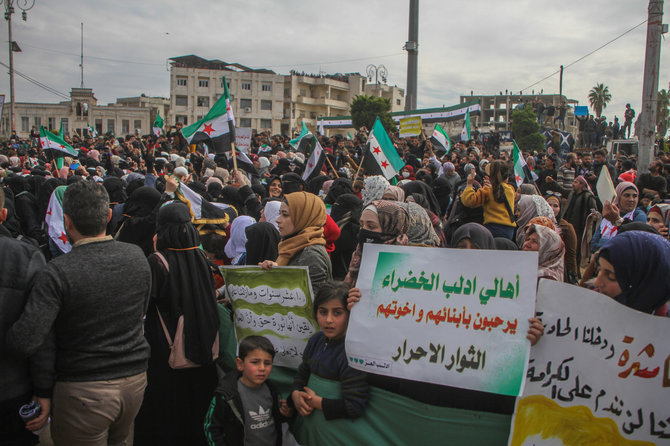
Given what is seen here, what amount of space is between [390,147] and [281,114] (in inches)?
2940

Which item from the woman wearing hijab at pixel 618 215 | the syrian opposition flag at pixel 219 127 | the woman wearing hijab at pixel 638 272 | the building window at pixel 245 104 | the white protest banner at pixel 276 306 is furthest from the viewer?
the building window at pixel 245 104

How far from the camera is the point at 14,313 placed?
241 centimetres

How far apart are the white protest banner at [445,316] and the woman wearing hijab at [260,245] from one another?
142 centimetres

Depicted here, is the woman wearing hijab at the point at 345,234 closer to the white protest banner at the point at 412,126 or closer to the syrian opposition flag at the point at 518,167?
the syrian opposition flag at the point at 518,167

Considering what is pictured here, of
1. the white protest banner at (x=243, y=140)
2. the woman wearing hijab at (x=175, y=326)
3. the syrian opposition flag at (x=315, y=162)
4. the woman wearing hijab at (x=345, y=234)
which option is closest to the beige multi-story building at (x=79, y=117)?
the white protest banner at (x=243, y=140)

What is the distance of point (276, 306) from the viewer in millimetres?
3396

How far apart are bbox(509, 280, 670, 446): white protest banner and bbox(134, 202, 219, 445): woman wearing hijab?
6.84 feet

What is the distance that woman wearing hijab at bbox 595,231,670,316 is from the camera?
218cm

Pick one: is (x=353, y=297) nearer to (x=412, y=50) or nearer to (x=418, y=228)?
(x=418, y=228)

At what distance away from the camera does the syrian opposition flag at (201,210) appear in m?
5.11

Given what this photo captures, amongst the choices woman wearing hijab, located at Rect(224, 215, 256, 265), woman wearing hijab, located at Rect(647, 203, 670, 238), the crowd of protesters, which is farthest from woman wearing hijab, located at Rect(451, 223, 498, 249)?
woman wearing hijab, located at Rect(647, 203, 670, 238)

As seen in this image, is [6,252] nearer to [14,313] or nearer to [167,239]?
[14,313]

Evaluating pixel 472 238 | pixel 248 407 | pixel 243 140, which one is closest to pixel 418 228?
pixel 472 238

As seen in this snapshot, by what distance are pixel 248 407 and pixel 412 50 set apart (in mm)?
27221
